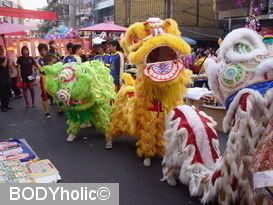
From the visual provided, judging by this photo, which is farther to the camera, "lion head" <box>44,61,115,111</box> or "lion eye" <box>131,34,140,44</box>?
"lion head" <box>44,61,115,111</box>

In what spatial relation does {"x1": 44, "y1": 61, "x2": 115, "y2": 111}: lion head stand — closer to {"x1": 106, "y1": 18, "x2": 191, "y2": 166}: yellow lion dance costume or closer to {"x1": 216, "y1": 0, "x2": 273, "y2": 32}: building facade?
{"x1": 106, "y1": 18, "x2": 191, "y2": 166}: yellow lion dance costume

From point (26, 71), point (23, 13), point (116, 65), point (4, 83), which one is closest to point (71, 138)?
point (116, 65)

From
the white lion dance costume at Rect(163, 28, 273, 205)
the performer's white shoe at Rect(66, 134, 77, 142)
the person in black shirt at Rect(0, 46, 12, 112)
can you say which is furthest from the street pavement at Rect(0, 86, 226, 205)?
the person in black shirt at Rect(0, 46, 12, 112)

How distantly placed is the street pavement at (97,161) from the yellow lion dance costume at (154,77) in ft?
0.96

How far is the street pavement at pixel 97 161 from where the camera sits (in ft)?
10.3

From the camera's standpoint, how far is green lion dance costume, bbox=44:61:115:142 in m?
4.15

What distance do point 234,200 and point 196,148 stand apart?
2.17 ft

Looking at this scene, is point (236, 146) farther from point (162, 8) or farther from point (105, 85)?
point (162, 8)

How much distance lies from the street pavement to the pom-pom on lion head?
992 millimetres

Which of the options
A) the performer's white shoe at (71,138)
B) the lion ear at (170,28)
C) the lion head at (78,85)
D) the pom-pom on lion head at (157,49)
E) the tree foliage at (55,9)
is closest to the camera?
the pom-pom on lion head at (157,49)

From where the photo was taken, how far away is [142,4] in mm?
20688

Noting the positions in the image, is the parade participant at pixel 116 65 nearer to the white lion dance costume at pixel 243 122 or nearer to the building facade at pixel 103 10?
the white lion dance costume at pixel 243 122

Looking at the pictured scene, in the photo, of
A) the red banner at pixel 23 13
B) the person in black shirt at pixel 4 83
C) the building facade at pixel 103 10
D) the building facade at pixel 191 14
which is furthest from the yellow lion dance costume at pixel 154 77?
the building facade at pixel 103 10

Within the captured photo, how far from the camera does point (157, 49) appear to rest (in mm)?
3680
